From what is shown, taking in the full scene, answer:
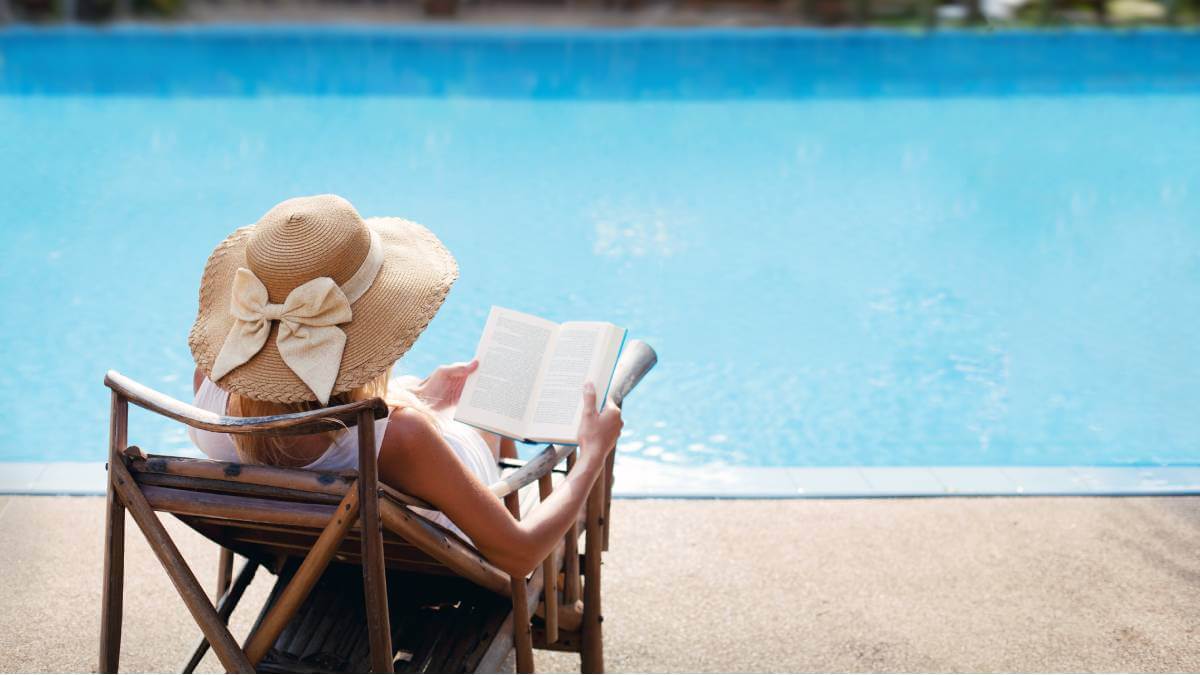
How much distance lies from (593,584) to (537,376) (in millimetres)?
477

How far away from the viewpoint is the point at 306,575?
1.86m

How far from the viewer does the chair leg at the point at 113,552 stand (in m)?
1.87

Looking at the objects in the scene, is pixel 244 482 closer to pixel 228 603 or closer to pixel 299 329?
pixel 299 329

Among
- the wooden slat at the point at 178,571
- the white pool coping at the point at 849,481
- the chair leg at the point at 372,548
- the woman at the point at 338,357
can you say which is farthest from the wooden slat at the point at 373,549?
the white pool coping at the point at 849,481

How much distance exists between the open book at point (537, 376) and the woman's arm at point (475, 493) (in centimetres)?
12

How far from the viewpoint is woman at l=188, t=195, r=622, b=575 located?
1.91 meters

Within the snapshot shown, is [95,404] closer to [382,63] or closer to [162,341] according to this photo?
[162,341]

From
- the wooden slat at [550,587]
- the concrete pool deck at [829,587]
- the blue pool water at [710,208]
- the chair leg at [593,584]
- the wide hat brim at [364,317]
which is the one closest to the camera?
the wide hat brim at [364,317]

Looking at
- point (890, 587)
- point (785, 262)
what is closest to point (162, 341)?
point (785, 262)

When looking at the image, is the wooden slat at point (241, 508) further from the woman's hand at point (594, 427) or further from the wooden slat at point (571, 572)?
the wooden slat at point (571, 572)

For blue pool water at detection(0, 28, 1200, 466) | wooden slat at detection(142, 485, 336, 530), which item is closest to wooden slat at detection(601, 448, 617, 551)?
wooden slat at detection(142, 485, 336, 530)

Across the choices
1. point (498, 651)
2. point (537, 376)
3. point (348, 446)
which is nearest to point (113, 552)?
point (348, 446)

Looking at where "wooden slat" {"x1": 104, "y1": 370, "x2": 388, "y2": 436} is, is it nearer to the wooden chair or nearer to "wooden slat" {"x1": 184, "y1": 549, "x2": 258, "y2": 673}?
the wooden chair

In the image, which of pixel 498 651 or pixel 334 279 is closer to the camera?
pixel 334 279
